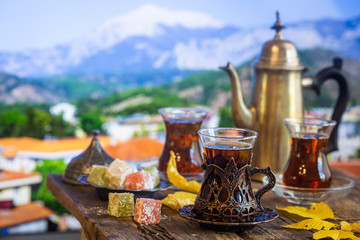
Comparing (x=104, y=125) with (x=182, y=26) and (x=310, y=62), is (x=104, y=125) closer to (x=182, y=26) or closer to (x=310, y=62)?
(x=182, y=26)

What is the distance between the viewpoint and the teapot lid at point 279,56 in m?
1.58

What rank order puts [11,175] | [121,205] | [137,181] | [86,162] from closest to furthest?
[121,205] < [137,181] < [86,162] < [11,175]

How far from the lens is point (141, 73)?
14.7 ft

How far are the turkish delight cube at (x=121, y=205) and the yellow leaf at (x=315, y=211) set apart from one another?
13.6 inches

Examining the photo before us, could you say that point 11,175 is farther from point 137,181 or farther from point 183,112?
point 137,181

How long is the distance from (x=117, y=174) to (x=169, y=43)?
11.4ft

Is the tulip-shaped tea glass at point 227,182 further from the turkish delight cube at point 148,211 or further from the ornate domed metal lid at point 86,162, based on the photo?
the ornate domed metal lid at point 86,162

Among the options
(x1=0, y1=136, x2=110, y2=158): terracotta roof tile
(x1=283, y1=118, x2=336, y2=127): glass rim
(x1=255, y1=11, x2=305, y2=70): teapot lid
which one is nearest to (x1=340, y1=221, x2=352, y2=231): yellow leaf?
(x1=283, y1=118, x2=336, y2=127): glass rim

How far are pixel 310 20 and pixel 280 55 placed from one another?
3.11 meters

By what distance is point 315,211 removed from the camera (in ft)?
3.74

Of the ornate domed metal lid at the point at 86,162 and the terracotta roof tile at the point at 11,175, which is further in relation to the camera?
the terracotta roof tile at the point at 11,175

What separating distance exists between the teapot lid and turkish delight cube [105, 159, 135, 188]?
0.60 meters

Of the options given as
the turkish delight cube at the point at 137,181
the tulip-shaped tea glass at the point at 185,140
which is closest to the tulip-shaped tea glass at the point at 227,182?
the turkish delight cube at the point at 137,181

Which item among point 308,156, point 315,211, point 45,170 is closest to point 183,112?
point 308,156
